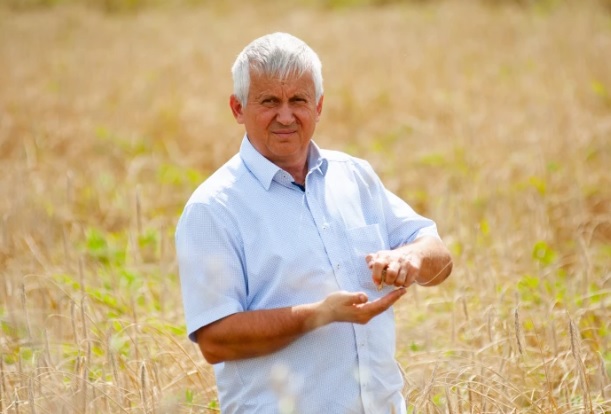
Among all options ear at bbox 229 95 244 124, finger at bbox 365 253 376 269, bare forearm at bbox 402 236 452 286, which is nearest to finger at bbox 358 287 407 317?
finger at bbox 365 253 376 269

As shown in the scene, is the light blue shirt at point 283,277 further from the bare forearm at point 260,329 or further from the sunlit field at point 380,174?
the sunlit field at point 380,174

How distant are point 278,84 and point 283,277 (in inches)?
19.1

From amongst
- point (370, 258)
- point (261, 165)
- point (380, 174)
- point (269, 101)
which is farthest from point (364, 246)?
point (380, 174)

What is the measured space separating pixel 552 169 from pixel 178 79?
4638mm

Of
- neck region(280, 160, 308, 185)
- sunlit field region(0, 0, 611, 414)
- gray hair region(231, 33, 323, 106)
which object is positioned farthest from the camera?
sunlit field region(0, 0, 611, 414)

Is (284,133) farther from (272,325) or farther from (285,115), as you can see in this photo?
(272,325)

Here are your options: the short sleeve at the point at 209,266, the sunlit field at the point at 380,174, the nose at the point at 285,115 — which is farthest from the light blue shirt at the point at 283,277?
the sunlit field at the point at 380,174

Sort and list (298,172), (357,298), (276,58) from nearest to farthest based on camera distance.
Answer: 1. (357,298)
2. (276,58)
3. (298,172)

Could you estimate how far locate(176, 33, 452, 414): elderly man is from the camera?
1985 millimetres

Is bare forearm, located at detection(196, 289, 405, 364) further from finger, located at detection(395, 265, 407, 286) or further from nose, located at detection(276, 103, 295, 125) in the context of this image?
nose, located at detection(276, 103, 295, 125)

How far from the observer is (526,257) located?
4.12 meters

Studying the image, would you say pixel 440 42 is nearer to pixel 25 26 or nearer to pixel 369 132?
pixel 369 132

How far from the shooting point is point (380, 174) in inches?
231

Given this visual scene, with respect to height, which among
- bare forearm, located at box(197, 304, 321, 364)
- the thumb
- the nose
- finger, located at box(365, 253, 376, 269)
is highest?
the nose
